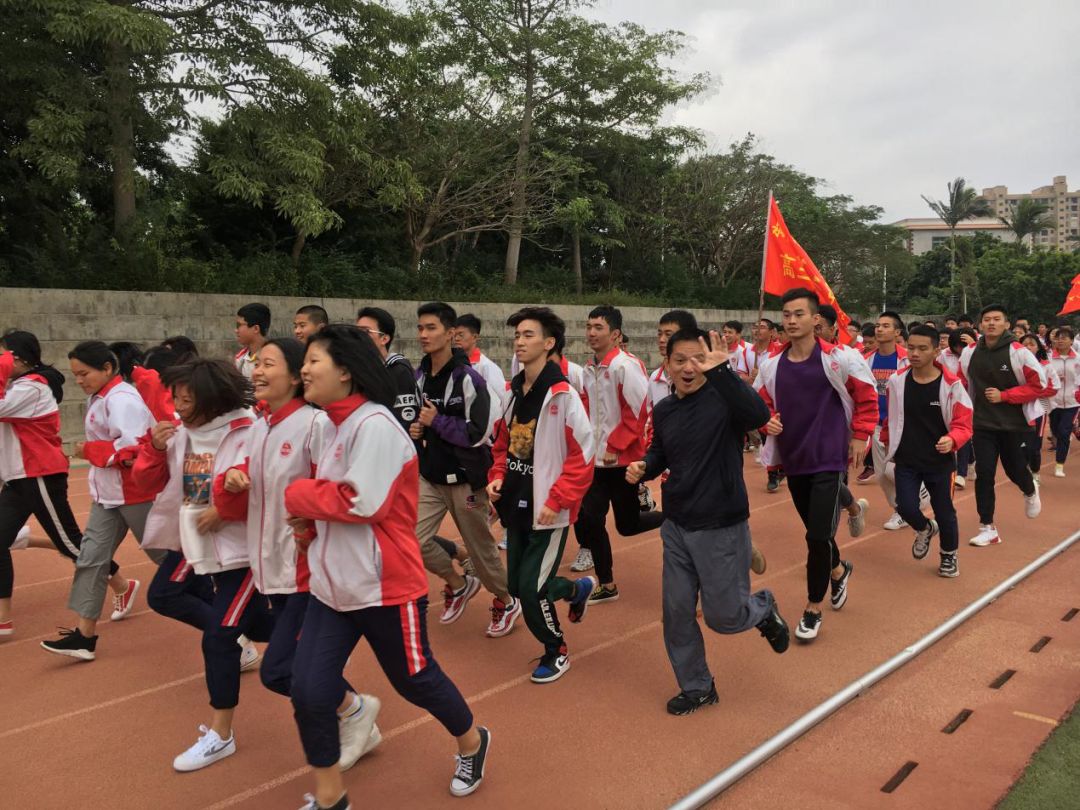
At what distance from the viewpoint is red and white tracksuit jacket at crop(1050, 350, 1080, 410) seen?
10328 mm

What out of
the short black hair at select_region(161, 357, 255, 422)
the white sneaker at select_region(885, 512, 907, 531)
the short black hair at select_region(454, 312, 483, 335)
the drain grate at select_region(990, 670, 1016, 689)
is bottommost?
the white sneaker at select_region(885, 512, 907, 531)

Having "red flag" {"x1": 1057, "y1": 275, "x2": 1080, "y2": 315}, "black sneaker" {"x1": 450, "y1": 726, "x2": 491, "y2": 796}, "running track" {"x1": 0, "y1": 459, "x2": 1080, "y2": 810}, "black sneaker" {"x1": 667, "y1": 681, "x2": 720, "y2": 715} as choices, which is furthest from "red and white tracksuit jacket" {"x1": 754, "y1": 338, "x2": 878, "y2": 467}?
"red flag" {"x1": 1057, "y1": 275, "x2": 1080, "y2": 315}

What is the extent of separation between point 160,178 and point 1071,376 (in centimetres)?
1538

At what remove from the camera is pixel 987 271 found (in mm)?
42625

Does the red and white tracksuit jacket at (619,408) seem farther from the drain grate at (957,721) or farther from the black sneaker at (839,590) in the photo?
the drain grate at (957,721)

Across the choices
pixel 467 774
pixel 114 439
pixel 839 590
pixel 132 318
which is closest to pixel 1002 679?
pixel 839 590

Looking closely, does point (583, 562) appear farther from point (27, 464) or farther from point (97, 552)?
point (27, 464)

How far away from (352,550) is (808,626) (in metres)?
2.98

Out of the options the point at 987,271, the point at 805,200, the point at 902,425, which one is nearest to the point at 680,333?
the point at 902,425

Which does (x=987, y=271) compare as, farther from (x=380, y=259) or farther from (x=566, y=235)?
(x=380, y=259)

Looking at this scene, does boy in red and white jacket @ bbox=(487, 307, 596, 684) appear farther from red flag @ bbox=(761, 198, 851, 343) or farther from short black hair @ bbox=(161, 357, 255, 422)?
red flag @ bbox=(761, 198, 851, 343)

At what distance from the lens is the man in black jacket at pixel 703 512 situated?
379 cm

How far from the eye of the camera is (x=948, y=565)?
236 inches

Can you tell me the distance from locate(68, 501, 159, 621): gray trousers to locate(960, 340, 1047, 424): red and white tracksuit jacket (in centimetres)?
616
